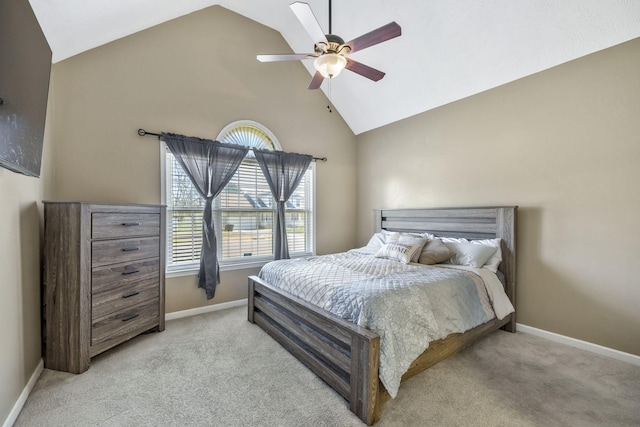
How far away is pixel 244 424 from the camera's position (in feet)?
5.33

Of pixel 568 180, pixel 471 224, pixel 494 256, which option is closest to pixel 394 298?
pixel 494 256

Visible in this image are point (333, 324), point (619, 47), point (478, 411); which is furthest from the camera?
point (619, 47)

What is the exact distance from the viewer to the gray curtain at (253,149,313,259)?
3.81 meters

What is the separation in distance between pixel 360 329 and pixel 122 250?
7.26 feet

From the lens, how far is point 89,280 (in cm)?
221

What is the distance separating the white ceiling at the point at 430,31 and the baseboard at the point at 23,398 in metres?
2.52

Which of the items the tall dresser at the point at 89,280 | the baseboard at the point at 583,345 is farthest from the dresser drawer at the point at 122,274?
the baseboard at the point at 583,345

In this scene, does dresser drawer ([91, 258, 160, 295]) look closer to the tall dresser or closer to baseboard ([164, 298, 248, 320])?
the tall dresser

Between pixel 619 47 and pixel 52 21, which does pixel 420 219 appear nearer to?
pixel 619 47

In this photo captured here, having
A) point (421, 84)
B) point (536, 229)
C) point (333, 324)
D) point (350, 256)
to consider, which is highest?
point (421, 84)

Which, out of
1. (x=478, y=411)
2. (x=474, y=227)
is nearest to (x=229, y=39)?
(x=474, y=227)

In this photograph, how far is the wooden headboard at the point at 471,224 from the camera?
293cm

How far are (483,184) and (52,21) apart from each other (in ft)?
13.9

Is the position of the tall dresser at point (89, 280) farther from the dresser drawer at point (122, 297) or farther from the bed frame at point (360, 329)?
the bed frame at point (360, 329)
